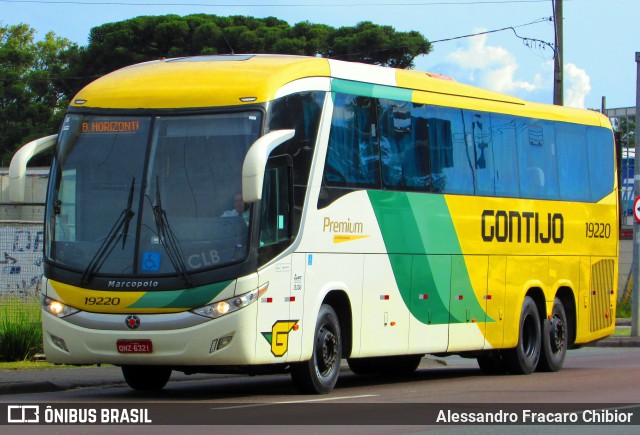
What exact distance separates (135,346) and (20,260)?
9568 millimetres

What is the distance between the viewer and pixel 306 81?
14812 millimetres

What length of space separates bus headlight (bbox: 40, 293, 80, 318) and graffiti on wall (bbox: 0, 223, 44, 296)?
640 centimetres

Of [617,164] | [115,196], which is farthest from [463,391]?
[617,164]

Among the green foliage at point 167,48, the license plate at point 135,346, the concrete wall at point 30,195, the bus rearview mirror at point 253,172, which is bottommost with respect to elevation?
the license plate at point 135,346

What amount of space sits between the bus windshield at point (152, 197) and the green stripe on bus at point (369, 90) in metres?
1.94

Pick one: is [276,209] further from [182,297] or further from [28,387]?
[28,387]

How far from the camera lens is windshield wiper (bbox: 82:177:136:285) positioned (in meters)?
13.9

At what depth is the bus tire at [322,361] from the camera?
14664 millimetres

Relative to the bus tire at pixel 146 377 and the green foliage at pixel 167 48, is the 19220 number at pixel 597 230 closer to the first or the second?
the bus tire at pixel 146 377

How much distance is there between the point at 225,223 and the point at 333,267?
6.38 feet

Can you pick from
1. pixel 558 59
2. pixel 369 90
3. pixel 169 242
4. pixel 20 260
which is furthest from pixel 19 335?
pixel 558 59

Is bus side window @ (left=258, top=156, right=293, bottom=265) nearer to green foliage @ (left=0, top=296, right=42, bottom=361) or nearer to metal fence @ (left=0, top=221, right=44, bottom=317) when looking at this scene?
green foliage @ (left=0, top=296, right=42, bottom=361)

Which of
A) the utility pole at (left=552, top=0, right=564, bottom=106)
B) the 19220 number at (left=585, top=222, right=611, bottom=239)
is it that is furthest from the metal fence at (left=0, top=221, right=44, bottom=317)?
the utility pole at (left=552, top=0, right=564, bottom=106)

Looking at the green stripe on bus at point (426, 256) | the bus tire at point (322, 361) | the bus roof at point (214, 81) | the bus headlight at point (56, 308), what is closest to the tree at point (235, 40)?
the green stripe on bus at point (426, 256)
